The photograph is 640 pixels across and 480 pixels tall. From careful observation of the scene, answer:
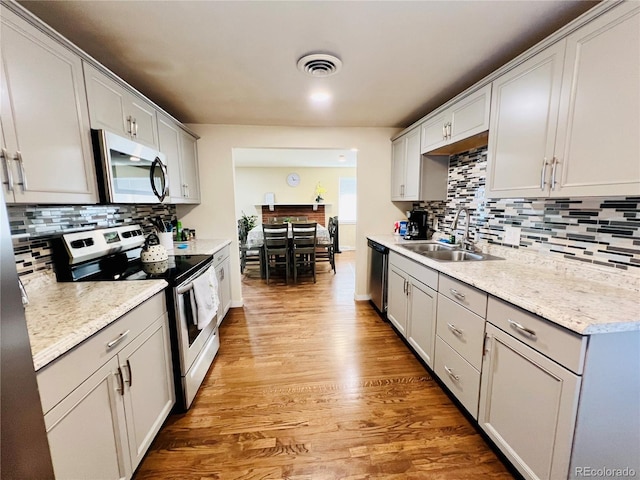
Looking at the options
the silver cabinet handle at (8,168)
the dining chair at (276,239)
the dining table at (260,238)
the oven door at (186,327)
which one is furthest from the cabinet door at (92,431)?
the dining table at (260,238)

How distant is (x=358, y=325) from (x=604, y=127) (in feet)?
7.65

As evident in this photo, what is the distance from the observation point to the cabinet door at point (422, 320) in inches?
74.8

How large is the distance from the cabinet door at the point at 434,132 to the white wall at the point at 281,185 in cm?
445

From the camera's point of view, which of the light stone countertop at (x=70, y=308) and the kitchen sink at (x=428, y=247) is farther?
the kitchen sink at (x=428, y=247)

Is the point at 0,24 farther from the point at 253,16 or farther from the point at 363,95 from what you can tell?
the point at 363,95

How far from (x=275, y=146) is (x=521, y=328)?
288 centimetres

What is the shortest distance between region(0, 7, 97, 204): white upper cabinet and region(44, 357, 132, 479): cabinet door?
0.78 m

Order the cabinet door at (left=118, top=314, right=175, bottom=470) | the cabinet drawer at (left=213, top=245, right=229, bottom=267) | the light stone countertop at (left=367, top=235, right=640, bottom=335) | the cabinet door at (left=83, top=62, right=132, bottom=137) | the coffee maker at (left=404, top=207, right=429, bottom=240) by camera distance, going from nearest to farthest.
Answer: the light stone countertop at (left=367, top=235, right=640, bottom=335) → the cabinet door at (left=118, top=314, right=175, bottom=470) → the cabinet door at (left=83, top=62, right=132, bottom=137) → the cabinet drawer at (left=213, top=245, right=229, bottom=267) → the coffee maker at (left=404, top=207, right=429, bottom=240)

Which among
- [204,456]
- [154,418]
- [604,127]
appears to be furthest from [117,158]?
[604,127]

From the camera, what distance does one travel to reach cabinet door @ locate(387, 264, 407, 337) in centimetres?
236

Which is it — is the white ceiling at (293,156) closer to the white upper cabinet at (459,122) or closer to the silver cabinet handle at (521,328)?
the white upper cabinet at (459,122)

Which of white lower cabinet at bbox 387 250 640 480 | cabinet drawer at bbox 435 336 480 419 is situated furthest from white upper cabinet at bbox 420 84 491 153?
cabinet drawer at bbox 435 336 480 419

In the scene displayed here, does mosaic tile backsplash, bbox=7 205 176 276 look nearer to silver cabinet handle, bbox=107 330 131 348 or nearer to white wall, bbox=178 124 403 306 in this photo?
silver cabinet handle, bbox=107 330 131 348

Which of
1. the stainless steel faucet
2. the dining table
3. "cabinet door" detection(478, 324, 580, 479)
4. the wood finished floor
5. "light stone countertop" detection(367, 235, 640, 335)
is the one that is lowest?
the wood finished floor
